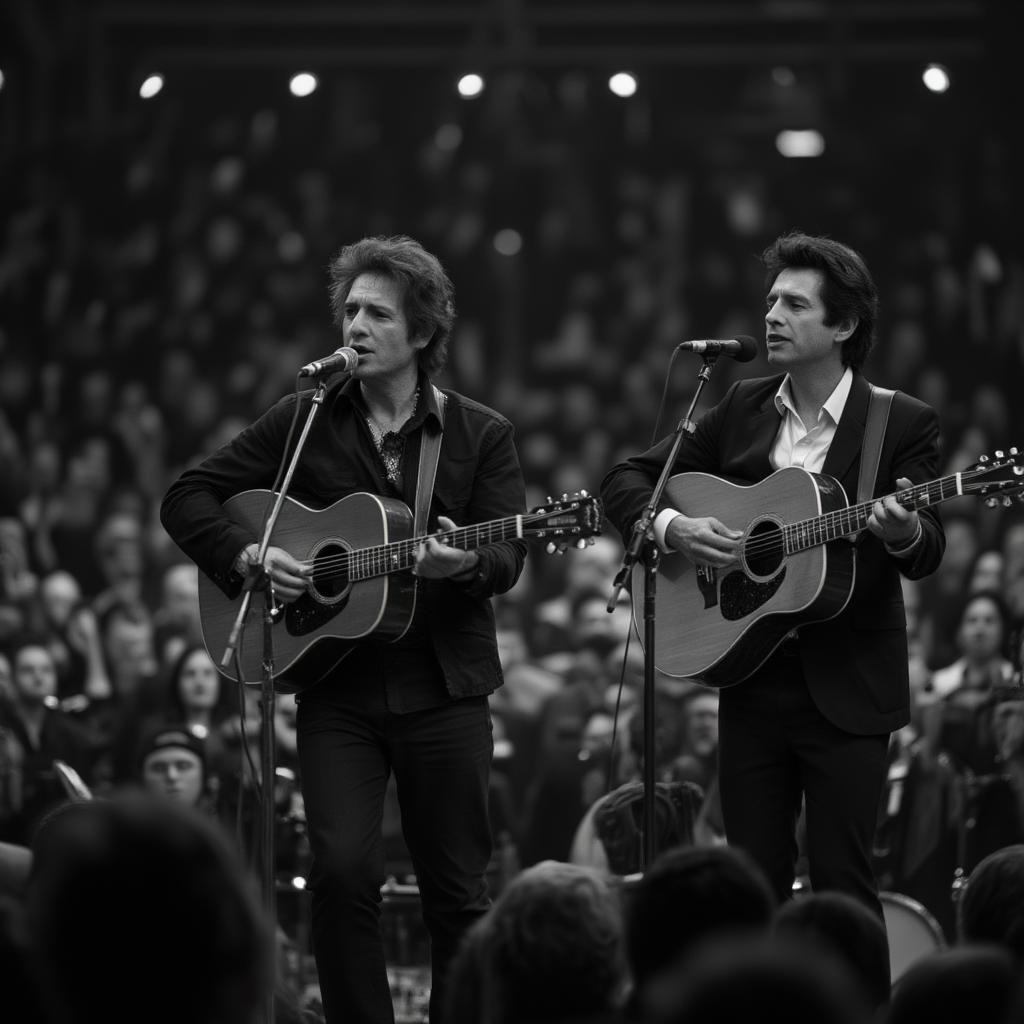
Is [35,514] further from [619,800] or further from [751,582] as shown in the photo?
[751,582]

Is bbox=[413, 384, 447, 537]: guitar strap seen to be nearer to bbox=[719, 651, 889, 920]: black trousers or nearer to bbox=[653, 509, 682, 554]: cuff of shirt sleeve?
bbox=[653, 509, 682, 554]: cuff of shirt sleeve

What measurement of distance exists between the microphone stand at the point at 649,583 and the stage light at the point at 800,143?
307 inches

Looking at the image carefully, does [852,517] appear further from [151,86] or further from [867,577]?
[151,86]

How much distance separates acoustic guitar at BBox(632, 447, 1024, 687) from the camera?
173 inches

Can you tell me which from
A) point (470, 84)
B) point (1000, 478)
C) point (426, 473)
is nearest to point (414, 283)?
point (426, 473)

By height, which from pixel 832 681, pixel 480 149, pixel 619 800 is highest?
pixel 480 149

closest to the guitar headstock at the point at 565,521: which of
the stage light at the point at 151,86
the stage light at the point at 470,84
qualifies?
the stage light at the point at 470,84

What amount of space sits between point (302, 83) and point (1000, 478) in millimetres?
8665

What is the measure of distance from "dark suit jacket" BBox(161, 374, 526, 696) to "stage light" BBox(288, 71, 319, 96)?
7.64 metres

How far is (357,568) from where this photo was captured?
4633 millimetres

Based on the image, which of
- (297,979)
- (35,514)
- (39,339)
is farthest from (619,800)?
(39,339)

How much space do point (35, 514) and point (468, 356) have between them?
11.3 ft

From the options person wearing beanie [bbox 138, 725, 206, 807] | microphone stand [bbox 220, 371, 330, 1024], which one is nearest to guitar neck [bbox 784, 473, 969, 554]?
microphone stand [bbox 220, 371, 330, 1024]

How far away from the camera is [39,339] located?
11844 mm
